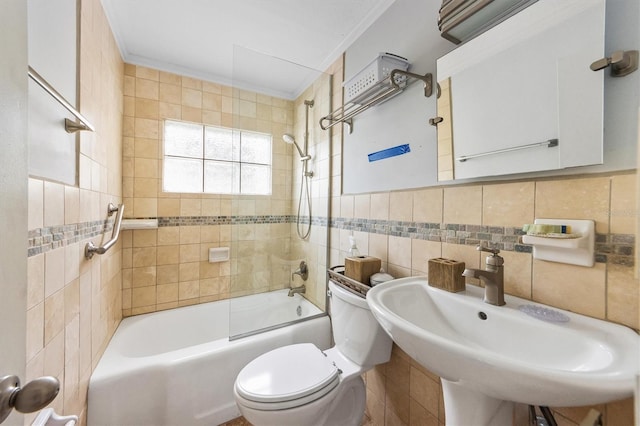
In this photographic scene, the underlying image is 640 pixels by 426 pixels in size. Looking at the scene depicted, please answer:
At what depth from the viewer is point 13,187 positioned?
1.23 feet

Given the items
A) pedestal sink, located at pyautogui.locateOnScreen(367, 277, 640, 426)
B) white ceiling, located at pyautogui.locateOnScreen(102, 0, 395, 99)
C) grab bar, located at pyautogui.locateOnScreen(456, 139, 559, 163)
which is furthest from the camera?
white ceiling, located at pyautogui.locateOnScreen(102, 0, 395, 99)

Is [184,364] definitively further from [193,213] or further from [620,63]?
[620,63]

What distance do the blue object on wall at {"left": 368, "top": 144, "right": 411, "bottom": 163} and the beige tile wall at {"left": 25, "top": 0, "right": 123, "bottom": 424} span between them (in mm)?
1413

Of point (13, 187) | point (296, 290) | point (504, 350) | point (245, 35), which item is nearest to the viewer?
point (13, 187)

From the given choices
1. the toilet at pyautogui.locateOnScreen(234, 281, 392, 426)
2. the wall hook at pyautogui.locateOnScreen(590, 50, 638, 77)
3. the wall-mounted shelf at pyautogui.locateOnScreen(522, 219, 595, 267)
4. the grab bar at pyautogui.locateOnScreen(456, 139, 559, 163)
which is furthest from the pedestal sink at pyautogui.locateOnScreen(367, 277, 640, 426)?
the wall hook at pyautogui.locateOnScreen(590, 50, 638, 77)

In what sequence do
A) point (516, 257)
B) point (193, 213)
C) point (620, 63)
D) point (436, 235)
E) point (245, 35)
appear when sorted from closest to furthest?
point (620, 63) → point (516, 257) → point (436, 235) → point (245, 35) → point (193, 213)

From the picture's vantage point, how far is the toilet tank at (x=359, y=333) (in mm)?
1204

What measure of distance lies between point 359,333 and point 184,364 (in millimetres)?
968

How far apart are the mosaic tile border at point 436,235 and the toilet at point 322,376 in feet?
1.39

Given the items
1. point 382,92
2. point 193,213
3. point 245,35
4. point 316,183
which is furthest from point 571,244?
point 193,213

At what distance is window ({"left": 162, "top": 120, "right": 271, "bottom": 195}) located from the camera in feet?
6.01

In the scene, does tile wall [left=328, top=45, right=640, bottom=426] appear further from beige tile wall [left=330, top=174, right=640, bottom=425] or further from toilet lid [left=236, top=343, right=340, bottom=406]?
toilet lid [left=236, top=343, right=340, bottom=406]

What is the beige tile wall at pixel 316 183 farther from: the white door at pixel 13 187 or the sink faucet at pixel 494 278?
the white door at pixel 13 187

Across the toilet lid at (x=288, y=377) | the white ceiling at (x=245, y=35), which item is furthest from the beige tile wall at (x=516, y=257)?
the white ceiling at (x=245, y=35)
